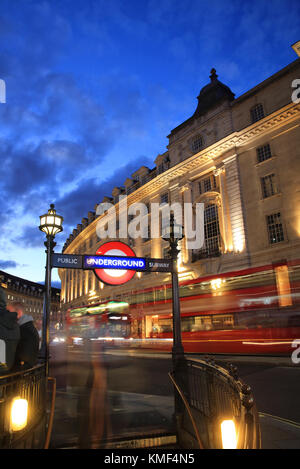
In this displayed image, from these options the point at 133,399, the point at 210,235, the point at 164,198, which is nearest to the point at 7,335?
the point at 133,399

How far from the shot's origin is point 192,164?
33.1 metres

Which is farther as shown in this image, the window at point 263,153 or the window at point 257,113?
the window at point 257,113

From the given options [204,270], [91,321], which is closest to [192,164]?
[204,270]

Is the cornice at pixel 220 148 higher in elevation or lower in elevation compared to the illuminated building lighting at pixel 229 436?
higher

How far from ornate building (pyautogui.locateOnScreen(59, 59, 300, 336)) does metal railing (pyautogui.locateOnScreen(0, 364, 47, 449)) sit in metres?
13.4

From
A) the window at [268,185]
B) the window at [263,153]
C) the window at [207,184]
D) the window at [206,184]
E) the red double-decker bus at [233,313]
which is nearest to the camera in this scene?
the red double-decker bus at [233,313]

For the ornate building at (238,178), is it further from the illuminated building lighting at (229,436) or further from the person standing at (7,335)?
the illuminated building lighting at (229,436)

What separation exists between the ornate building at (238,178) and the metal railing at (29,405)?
13439 millimetres

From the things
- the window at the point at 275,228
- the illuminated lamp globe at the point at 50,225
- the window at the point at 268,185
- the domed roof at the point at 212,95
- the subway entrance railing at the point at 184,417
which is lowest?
the subway entrance railing at the point at 184,417

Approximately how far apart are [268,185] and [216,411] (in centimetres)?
2425

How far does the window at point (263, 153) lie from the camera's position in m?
27.3

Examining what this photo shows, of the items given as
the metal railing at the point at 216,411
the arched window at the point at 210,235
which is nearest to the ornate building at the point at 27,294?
the arched window at the point at 210,235
